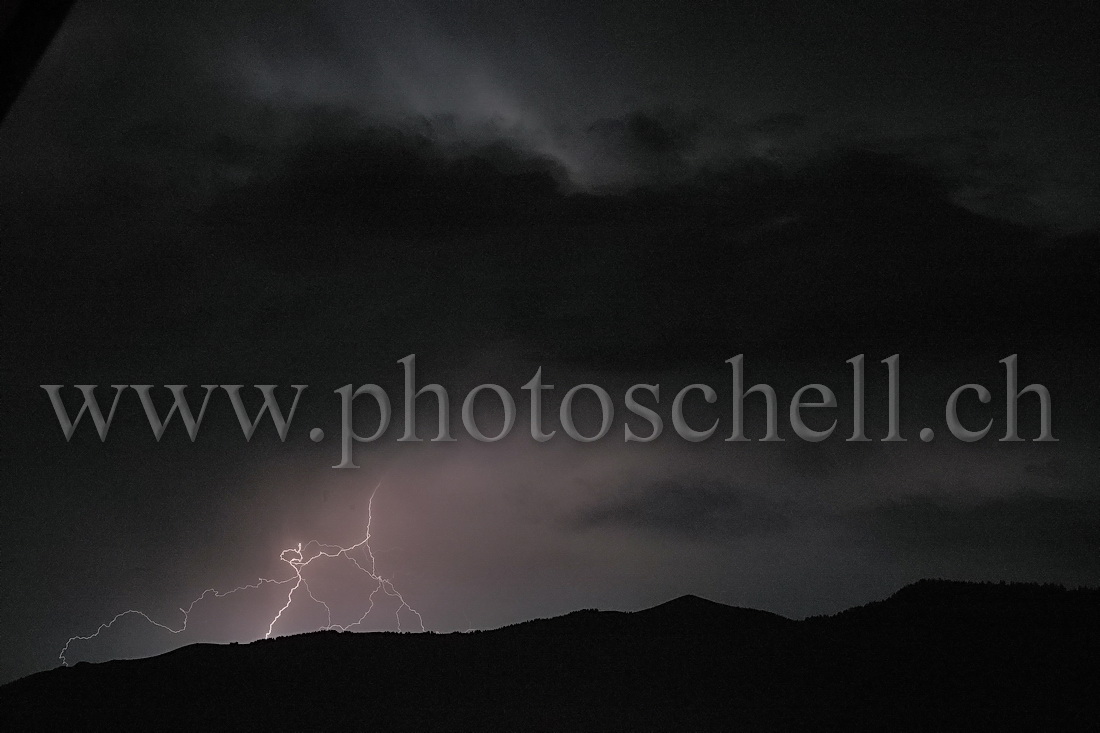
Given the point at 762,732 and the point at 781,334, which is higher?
the point at 781,334

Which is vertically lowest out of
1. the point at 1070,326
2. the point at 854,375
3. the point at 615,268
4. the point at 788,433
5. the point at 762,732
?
the point at 762,732

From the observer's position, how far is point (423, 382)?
6355mm

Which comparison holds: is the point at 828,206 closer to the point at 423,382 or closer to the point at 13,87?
the point at 423,382

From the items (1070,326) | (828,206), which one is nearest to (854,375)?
(828,206)

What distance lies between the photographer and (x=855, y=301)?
21.4ft

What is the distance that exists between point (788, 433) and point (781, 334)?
0.78 meters

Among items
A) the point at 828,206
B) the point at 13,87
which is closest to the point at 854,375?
the point at 828,206

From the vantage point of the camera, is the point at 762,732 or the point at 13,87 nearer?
the point at 13,87

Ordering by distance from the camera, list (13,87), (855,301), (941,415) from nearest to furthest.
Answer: (13,87) → (941,415) → (855,301)

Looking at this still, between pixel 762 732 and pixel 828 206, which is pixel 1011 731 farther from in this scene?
pixel 828 206

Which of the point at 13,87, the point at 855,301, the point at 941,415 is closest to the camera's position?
the point at 13,87

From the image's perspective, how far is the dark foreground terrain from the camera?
21.3 feet

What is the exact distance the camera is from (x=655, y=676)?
6789mm

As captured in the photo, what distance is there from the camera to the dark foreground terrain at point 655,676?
650 cm
